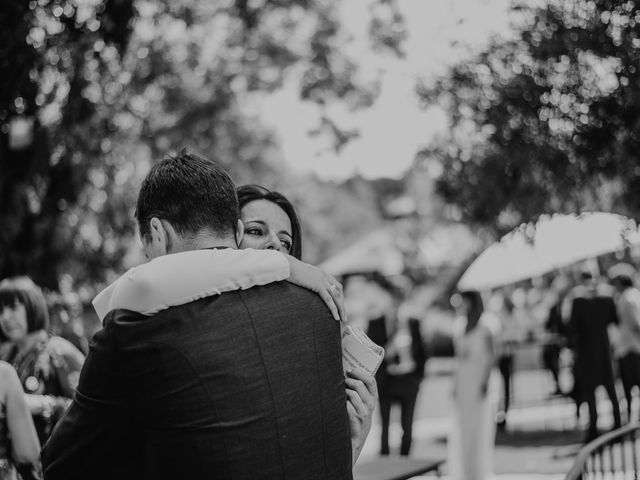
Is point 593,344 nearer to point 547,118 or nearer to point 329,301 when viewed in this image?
point 547,118

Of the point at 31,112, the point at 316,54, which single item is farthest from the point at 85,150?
the point at 316,54

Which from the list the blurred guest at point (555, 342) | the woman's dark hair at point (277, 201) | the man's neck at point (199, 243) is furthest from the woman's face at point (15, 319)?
the blurred guest at point (555, 342)

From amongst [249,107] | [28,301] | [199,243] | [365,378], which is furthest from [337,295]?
[249,107]

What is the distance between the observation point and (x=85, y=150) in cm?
953

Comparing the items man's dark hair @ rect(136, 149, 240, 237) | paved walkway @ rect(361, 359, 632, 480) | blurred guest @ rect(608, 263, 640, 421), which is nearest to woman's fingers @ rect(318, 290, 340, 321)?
man's dark hair @ rect(136, 149, 240, 237)

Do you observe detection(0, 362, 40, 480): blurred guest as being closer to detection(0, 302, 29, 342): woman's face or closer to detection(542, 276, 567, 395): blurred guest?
detection(0, 302, 29, 342): woman's face

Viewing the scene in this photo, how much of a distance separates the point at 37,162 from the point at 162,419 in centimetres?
775

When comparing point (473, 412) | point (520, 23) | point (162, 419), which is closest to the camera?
point (162, 419)

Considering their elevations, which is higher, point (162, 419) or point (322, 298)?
point (322, 298)

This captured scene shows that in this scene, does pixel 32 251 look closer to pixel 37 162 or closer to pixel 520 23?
pixel 37 162

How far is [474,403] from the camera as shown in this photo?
7.68 metres

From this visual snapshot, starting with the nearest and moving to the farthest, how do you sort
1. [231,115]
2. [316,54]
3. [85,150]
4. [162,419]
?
[162,419] → [85,150] → [316,54] → [231,115]

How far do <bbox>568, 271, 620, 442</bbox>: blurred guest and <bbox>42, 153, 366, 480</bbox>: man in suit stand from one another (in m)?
8.49

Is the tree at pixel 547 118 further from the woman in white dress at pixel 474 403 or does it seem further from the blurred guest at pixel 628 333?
the blurred guest at pixel 628 333
